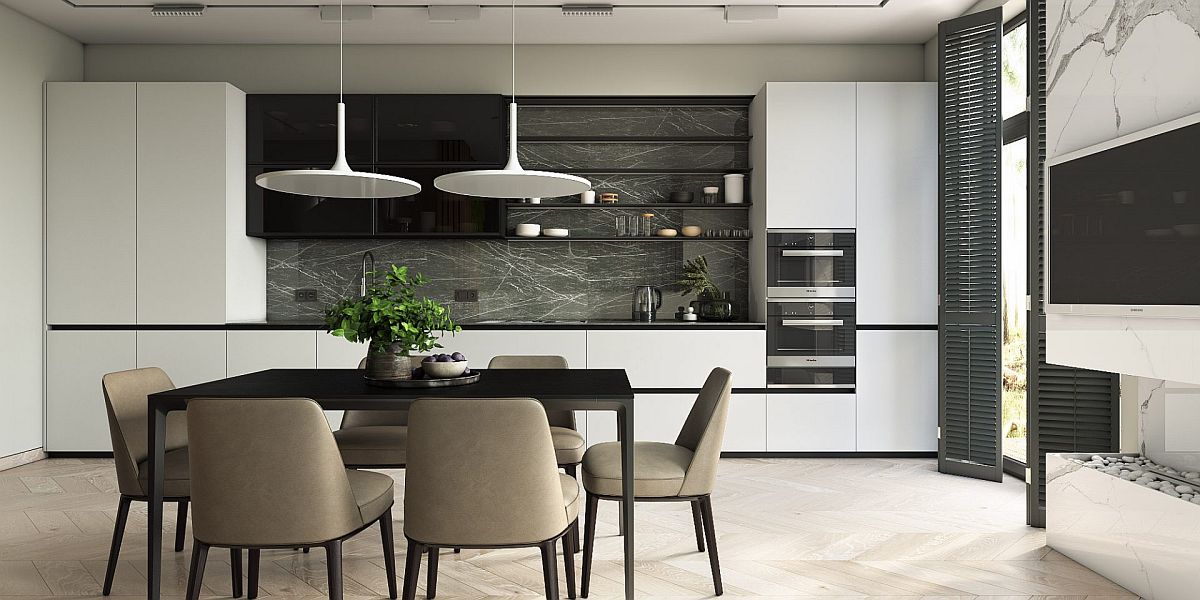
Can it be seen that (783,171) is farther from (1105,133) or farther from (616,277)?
(1105,133)

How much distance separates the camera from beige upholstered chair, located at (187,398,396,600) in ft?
8.13

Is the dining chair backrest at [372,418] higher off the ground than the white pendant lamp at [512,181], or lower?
lower

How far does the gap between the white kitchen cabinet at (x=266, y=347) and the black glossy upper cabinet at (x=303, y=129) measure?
3.89 ft

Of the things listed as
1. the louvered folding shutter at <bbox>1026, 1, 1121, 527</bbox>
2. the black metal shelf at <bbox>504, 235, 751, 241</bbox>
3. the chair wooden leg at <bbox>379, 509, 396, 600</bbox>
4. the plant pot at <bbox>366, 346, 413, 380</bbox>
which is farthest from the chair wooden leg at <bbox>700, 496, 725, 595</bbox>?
the black metal shelf at <bbox>504, 235, 751, 241</bbox>

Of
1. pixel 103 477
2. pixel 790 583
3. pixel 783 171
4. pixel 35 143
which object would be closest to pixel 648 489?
pixel 790 583

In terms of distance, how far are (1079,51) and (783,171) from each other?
7.51 feet

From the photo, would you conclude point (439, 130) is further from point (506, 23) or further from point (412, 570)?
point (412, 570)

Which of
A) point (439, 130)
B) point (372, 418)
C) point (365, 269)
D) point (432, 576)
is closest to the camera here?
point (432, 576)

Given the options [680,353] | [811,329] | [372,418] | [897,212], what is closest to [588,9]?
[680,353]

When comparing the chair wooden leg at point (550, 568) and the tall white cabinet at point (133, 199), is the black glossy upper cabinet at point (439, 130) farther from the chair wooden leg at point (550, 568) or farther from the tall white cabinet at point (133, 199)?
the chair wooden leg at point (550, 568)

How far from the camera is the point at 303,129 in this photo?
18.7 feet

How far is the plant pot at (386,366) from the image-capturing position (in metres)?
3.13

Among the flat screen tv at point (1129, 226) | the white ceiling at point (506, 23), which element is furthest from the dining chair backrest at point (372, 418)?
the flat screen tv at point (1129, 226)

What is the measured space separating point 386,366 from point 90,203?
3.56m
